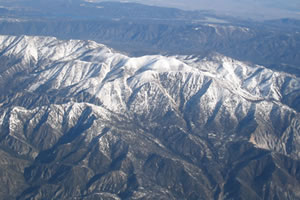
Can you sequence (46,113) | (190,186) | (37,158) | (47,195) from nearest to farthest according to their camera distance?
(47,195), (190,186), (37,158), (46,113)

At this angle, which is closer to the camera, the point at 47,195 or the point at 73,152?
the point at 47,195

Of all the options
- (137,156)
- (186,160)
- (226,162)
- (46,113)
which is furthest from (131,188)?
(46,113)

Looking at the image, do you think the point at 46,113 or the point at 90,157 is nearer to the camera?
the point at 90,157

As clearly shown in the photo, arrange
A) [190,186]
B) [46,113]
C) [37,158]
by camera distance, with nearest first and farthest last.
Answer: [190,186], [37,158], [46,113]

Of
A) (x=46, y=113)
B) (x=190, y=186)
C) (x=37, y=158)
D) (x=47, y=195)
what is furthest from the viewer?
(x=46, y=113)

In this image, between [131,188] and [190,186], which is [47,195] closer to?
[131,188]

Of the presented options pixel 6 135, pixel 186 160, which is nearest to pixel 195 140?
pixel 186 160

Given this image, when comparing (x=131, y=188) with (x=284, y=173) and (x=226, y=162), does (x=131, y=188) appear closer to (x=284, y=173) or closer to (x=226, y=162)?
(x=226, y=162)

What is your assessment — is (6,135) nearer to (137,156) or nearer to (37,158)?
(37,158)

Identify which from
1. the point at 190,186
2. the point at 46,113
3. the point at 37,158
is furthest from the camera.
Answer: the point at 46,113
